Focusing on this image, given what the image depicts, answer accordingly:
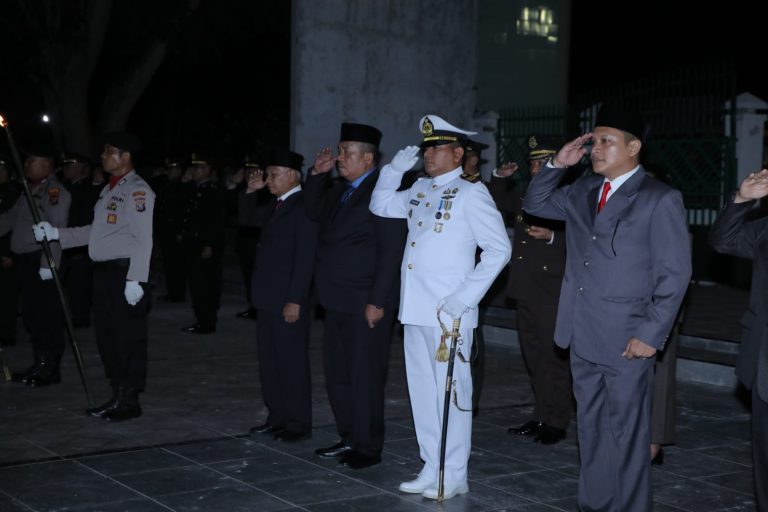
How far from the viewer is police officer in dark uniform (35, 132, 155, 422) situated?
7996 millimetres

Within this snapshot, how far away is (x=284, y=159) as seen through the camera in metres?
7.68

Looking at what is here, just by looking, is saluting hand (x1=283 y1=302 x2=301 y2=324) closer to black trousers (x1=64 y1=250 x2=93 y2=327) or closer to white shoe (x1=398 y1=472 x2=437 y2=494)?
white shoe (x1=398 y1=472 x2=437 y2=494)

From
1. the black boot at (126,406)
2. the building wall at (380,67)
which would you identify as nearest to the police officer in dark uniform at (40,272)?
the black boot at (126,406)

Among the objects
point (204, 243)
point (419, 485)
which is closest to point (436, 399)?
point (419, 485)

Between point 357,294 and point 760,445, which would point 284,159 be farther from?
point 760,445

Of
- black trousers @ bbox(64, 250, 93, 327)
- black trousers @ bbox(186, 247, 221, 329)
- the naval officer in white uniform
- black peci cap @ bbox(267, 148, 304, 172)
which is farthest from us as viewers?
black trousers @ bbox(64, 250, 93, 327)

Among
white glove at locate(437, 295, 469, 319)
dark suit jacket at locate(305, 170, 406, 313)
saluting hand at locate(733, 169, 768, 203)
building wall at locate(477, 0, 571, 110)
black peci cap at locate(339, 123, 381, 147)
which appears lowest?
white glove at locate(437, 295, 469, 319)

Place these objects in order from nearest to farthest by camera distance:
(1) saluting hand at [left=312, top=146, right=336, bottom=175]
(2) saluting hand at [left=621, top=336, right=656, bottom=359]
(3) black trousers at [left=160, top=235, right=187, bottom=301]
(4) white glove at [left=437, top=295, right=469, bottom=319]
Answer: (2) saluting hand at [left=621, top=336, right=656, bottom=359], (4) white glove at [left=437, top=295, right=469, bottom=319], (1) saluting hand at [left=312, top=146, right=336, bottom=175], (3) black trousers at [left=160, top=235, right=187, bottom=301]

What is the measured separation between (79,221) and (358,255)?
6294 millimetres

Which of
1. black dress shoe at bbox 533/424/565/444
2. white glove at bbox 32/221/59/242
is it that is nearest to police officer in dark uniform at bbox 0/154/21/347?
white glove at bbox 32/221/59/242

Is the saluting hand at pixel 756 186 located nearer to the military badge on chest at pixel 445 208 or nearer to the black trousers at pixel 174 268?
the military badge on chest at pixel 445 208

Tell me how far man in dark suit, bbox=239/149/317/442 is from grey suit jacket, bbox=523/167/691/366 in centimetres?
247

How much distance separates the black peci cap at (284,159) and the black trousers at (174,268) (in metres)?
7.87

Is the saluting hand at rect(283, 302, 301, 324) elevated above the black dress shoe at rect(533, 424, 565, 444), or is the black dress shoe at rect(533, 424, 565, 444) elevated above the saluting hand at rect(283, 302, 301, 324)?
the saluting hand at rect(283, 302, 301, 324)
